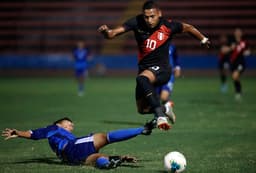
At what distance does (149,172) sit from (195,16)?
31.7 m

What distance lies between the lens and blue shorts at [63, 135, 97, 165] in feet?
29.5

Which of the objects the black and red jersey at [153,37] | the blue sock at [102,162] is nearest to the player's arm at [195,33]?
the black and red jersey at [153,37]

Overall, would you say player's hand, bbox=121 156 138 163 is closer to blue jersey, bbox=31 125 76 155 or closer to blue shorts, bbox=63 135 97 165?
blue shorts, bbox=63 135 97 165

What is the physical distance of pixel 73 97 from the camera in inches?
918

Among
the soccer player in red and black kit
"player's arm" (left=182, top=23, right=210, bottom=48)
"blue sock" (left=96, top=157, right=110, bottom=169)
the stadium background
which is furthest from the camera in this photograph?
the stadium background

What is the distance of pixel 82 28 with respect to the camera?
133 feet

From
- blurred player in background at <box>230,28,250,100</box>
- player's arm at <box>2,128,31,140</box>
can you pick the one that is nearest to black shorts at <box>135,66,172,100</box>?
player's arm at <box>2,128,31,140</box>

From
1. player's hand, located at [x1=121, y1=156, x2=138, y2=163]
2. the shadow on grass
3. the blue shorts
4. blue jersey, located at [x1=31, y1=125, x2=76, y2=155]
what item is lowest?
the shadow on grass

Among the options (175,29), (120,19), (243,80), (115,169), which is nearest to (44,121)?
(175,29)

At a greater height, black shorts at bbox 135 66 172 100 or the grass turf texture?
black shorts at bbox 135 66 172 100

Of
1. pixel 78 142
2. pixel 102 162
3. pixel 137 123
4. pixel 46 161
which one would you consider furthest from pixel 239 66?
pixel 102 162

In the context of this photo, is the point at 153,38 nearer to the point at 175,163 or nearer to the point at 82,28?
the point at 175,163

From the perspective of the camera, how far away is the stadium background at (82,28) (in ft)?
120

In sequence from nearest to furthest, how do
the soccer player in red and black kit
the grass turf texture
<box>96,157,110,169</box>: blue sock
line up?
<box>96,157,110,169</box>: blue sock < the grass turf texture < the soccer player in red and black kit
